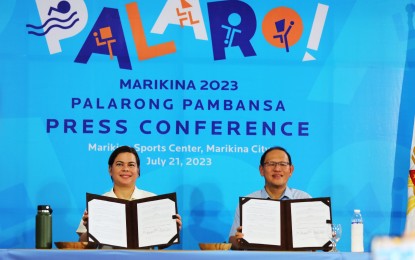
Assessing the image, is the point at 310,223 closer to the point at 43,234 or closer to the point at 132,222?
the point at 132,222

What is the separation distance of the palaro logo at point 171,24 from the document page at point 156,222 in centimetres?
152

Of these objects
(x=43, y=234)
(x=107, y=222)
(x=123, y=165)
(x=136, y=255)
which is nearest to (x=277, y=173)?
(x=123, y=165)

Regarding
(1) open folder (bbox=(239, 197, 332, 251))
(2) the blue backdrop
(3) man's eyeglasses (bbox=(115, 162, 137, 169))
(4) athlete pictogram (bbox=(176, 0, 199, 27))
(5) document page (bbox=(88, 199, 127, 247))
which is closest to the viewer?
(5) document page (bbox=(88, 199, 127, 247))

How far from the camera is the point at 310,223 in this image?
3.76 metres

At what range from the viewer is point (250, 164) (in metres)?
5.00

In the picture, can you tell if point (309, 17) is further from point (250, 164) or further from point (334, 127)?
point (250, 164)

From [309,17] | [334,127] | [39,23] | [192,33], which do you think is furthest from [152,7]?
[334,127]

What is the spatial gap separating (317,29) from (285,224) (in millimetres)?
1863

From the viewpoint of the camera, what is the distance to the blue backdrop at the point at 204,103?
489 centimetres

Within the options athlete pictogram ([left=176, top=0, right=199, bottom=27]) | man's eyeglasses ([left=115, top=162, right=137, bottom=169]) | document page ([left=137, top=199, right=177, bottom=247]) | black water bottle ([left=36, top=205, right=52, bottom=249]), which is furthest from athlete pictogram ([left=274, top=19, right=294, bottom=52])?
black water bottle ([left=36, top=205, right=52, bottom=249])

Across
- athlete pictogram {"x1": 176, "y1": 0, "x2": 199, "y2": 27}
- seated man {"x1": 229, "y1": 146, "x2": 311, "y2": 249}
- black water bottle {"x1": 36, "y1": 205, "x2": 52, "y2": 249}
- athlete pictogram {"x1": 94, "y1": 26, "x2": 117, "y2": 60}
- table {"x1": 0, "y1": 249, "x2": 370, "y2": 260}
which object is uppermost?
athlete pictogram {"x1": 176, "y1": 0, "x2": 199, "y2": 27}

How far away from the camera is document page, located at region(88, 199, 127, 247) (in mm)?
3590

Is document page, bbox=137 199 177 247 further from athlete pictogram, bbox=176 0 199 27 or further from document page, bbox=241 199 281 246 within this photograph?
athlete pictogram, bbox=176 0 199 27

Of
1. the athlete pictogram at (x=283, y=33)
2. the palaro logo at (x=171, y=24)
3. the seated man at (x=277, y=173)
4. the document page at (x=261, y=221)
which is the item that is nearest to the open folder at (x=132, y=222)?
the document page at (x=261, y=221)
